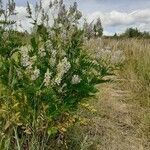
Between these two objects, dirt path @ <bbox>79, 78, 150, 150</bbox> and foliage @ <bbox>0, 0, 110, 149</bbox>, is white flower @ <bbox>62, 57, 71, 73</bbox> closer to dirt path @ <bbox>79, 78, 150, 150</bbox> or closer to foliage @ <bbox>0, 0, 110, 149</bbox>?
foliage @ <bbox>0, 0, 110, 149</bbox>

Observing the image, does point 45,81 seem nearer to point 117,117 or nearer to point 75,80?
point 75,80

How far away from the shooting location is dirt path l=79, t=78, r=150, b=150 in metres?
4.32

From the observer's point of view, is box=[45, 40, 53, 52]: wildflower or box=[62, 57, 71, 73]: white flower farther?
box=[45, 40, 53, 52]: wildflower

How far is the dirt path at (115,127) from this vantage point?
170 inches

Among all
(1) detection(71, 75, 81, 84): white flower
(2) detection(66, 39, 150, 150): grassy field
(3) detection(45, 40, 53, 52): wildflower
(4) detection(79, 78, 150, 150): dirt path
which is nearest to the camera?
(1) detection(71, 75, 81, 84): white flower

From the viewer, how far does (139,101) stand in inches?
234

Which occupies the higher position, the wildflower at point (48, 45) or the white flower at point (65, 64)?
the wildflower at point (48, 45)

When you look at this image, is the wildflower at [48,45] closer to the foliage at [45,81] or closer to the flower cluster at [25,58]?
the foliage at [45,81]

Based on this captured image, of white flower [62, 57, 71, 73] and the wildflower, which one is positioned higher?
the wildflower

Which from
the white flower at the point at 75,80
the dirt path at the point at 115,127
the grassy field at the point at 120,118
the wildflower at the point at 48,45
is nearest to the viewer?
the white flower at the point at 75,80

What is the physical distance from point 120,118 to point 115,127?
1.39 feet

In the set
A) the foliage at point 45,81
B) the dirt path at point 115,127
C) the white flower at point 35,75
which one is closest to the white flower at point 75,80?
the foliage at point 45,81

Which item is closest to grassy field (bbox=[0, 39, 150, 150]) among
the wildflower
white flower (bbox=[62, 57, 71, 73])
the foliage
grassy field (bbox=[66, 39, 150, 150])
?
grassy field (bbox=[66, 39, 150, 150])

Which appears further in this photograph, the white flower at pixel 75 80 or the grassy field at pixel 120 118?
the grassy field at pixel 120 118
